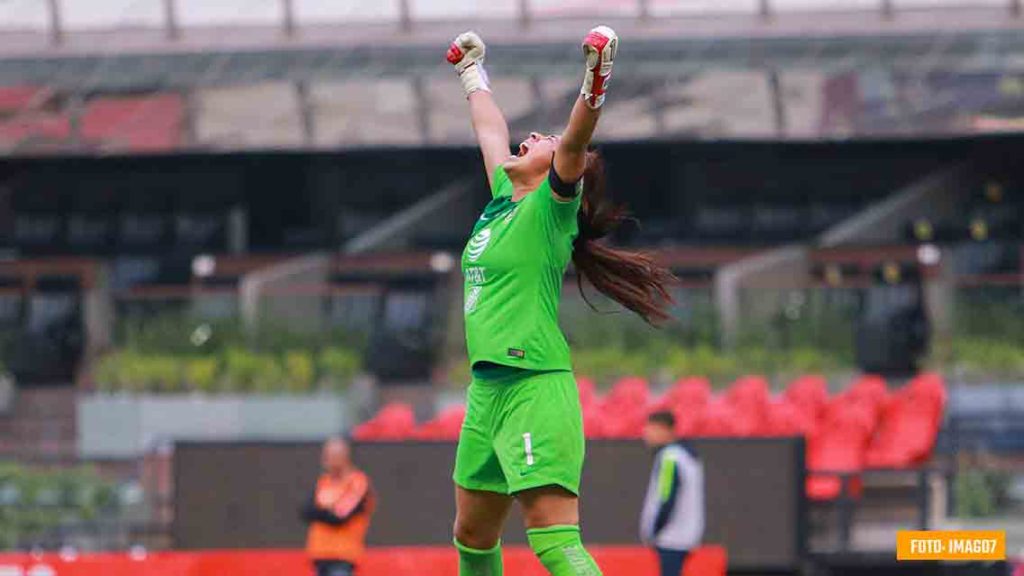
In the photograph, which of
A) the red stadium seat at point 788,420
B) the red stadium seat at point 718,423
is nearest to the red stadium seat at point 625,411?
the red stadium seat at point 718,423

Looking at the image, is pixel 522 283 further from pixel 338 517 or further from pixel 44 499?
pixel 44 499

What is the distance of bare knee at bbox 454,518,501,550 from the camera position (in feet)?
22.1

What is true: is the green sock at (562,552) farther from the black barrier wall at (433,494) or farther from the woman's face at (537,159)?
the black barrier wall at (433,494)

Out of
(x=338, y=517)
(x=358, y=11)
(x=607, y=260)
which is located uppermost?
(x=358, y=11)

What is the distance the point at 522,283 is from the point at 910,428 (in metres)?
12.7

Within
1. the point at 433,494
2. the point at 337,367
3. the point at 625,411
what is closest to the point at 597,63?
the point at 433,494

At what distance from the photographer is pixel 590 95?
622cm

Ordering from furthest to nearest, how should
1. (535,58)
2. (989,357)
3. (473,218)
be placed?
(473,218) → (535,58) → (989,357)

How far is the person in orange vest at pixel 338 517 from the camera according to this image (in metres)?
13.0

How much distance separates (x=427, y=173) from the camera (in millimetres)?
29500

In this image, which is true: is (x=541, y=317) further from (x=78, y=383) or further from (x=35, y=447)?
(x=78, y=383)

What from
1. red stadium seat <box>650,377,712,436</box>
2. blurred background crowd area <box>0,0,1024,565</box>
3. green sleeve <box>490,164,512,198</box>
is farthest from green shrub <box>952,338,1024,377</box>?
green sleeve <box>490,164,512,198</box>

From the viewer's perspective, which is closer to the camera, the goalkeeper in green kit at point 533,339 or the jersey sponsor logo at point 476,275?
the goalkeeper in green kit at point 533,339

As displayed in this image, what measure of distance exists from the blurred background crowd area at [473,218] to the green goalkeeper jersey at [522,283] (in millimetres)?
14308
